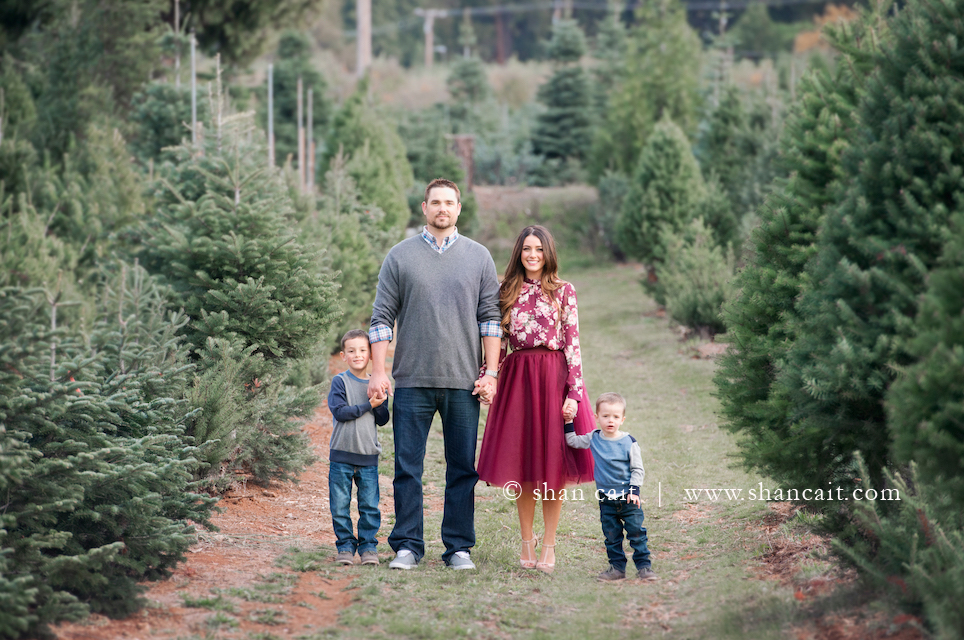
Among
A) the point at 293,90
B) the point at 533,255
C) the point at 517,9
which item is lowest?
the point at 533,255

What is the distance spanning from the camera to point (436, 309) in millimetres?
4980

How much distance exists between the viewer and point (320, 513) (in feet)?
22.2

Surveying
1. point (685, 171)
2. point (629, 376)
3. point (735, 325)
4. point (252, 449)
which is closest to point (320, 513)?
point (252, 449)

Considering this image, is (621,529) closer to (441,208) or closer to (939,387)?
(441,208)

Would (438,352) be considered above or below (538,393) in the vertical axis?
above

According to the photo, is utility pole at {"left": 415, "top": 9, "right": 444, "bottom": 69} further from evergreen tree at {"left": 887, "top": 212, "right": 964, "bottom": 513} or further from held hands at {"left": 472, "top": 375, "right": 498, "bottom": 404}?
evergreen tree at {"left": 887, "top": 212, "right": 964, "bottom": 513}

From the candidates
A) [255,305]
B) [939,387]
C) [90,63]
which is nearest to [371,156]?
[90,63]

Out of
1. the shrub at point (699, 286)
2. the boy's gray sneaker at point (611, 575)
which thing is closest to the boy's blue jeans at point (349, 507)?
the boy's gray sneaker at point (611, 575)

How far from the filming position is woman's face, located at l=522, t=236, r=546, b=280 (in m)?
5.10

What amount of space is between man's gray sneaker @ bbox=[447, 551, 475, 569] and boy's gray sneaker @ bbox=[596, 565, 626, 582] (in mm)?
699

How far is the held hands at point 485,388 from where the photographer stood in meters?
4.99

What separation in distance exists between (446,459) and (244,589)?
1211 millimetres

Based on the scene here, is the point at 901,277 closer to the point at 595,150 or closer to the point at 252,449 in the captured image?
the point at 252,449

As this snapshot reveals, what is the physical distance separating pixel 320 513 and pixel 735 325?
10.3 ft
